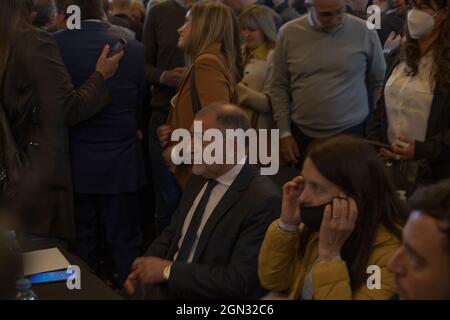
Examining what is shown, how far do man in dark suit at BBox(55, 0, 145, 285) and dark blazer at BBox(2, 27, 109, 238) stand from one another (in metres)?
0.10

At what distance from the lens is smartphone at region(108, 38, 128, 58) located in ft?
11.6

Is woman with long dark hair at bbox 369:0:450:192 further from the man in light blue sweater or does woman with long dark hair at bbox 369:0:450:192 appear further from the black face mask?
the black face mask

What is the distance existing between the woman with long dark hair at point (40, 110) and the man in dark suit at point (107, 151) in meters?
0.10

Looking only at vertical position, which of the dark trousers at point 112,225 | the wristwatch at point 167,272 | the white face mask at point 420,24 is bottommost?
the dark trousers at point 112,225

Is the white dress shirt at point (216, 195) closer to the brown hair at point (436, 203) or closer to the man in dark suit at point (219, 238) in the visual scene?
the man in dark suit at point (219, 238)

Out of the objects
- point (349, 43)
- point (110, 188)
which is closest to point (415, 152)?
point (349, 43)

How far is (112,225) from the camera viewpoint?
12.3ft

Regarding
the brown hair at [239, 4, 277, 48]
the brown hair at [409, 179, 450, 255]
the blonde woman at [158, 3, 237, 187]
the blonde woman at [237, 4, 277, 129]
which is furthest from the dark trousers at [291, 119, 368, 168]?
the brown hair at [409, 179, 450, 255]

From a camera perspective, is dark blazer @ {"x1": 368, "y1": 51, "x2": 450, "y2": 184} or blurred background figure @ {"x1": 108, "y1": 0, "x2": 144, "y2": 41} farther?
blurred background figure @ {"x1": 108, "y1": 0, "x2": 144, "y2": 41}

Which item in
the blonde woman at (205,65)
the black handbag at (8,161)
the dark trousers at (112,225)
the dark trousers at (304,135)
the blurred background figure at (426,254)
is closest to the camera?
the blurred background figure at (426,254)

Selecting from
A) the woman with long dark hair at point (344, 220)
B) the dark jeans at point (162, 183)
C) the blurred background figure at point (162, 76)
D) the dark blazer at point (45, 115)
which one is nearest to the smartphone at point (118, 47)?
the dark blazer at point (45, 115)

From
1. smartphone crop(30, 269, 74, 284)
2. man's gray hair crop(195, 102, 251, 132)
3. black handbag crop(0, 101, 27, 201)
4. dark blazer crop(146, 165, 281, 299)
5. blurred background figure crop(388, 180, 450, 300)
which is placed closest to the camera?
blurred background figure crop(388, 180, 450, 300)

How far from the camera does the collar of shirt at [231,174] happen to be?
273 cm
